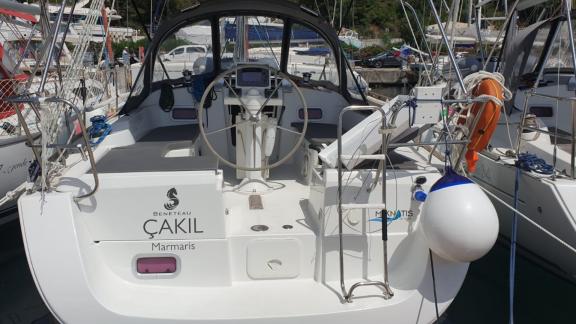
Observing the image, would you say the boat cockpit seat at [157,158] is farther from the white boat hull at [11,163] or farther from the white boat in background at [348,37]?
the white boat in background at [348,37]

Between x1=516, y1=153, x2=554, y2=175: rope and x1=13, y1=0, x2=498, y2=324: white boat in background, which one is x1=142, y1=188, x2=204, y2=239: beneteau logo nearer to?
x1=13, y1=0, x2=498, y2=324: white boat in background

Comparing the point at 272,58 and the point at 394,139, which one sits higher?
the point at 272,58

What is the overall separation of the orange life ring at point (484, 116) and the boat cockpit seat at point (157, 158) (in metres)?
1.57

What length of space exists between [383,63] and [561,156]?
22.2 metres

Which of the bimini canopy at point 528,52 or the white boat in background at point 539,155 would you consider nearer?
the white boat in background at point 539,155

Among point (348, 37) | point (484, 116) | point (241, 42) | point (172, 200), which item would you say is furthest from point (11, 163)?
point (348, 37)

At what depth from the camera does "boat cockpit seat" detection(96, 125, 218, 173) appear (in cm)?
319

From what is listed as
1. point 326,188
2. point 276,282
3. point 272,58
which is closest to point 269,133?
point 326,188

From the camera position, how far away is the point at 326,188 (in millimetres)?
3107

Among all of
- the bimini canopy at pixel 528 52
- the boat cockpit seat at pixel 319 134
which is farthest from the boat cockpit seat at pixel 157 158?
the bimini canopy at pixel 528 52

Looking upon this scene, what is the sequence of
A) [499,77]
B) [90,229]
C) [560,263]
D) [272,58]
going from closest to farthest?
1. [90,229]
2. [499,77]
3. [560,263]
4. [272,58]

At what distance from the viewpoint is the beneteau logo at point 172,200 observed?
2989 millimetres

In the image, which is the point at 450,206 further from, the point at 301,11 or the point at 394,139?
the point at 301,11

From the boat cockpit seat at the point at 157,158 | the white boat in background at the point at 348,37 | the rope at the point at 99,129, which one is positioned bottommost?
the boat cockpit seat at the point at 157,158
